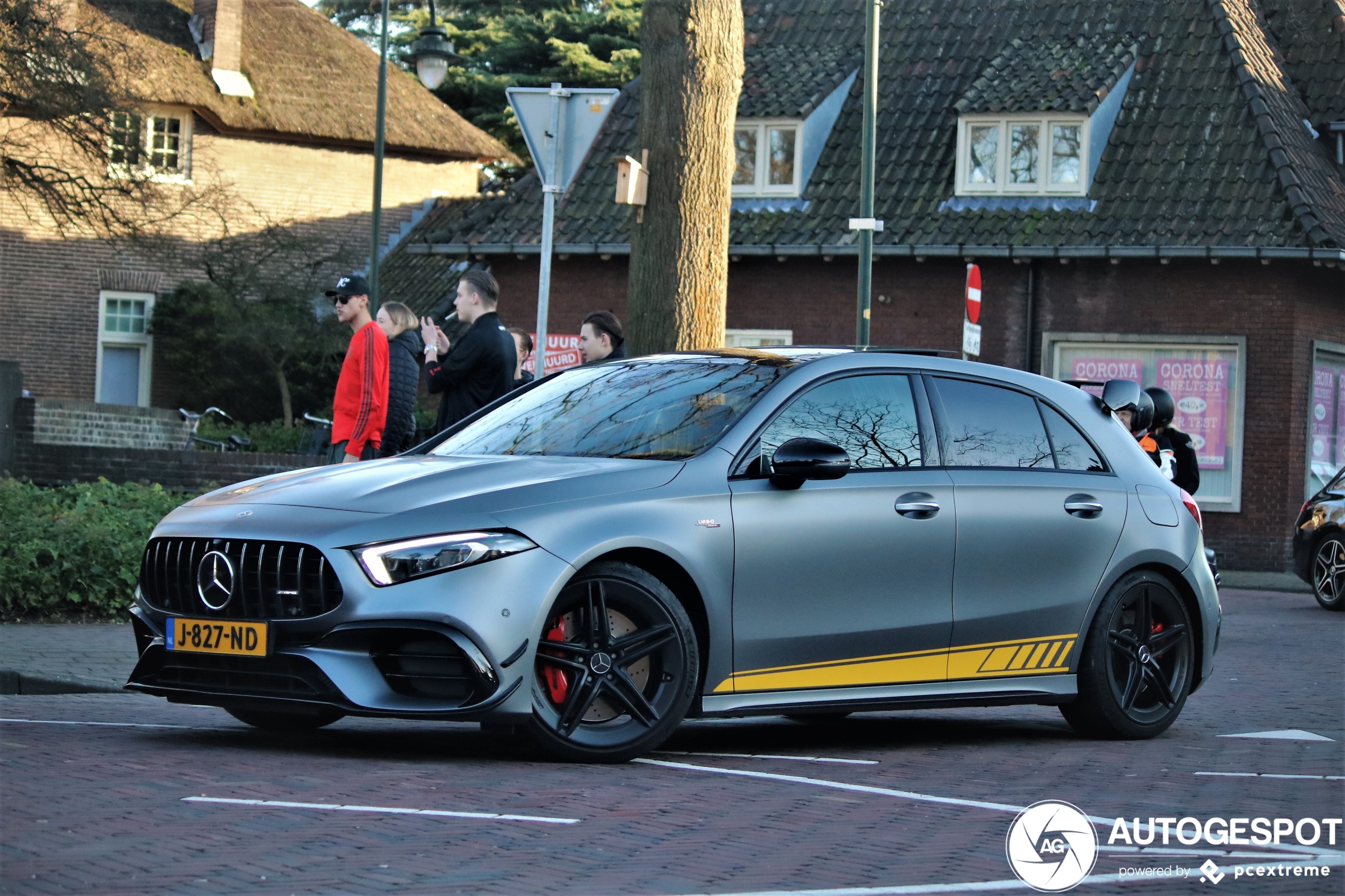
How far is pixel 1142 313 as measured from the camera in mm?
27203

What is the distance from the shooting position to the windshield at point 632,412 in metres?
7.29

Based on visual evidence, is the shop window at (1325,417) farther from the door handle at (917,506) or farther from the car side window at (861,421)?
the door handle at (917,506)

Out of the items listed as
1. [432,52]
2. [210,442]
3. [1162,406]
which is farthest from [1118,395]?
[432,52]

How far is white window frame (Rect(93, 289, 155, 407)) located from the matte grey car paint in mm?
34280

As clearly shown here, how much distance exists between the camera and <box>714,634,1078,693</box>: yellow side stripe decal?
7141 mm

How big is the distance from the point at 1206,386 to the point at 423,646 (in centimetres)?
2222

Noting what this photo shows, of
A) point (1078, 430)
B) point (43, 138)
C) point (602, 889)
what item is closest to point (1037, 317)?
point (43, 138)

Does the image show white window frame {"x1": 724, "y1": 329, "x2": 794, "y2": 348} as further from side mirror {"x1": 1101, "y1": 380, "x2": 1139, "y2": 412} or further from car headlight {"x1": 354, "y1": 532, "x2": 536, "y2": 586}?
car headlight {"x1": 354, "y1": 532, "x2": 536, "y2": 586}

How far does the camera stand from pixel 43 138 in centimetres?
2405

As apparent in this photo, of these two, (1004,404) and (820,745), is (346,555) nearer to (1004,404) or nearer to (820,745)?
(820,745)

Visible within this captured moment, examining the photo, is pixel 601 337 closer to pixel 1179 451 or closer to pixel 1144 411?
pixel 1144 411

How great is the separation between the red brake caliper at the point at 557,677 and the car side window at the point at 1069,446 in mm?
2746

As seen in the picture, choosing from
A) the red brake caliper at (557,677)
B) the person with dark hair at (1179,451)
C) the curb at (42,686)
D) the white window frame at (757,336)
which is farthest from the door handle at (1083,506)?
the white window frame at (757,336)

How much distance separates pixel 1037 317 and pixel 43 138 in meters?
14.1
